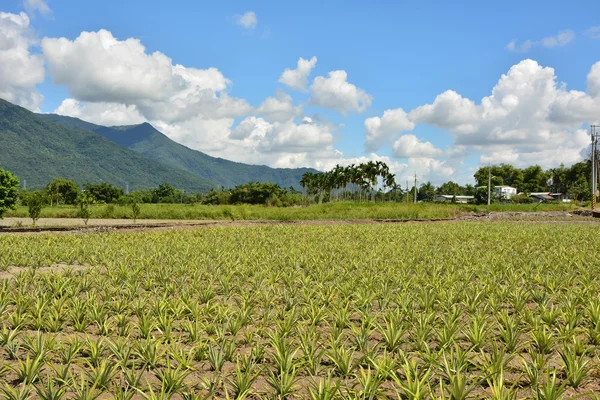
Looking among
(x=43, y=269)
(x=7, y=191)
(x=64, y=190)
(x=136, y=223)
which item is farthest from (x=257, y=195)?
(x=43, y=269)

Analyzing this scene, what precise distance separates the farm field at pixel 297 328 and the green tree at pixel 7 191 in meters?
20.5

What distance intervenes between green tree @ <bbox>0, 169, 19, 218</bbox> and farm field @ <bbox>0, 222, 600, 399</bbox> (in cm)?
2046

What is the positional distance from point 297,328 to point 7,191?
30.9 m

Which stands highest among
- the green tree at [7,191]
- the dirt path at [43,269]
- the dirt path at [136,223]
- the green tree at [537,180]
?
the green tree at [537,180]

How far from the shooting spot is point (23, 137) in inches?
7628

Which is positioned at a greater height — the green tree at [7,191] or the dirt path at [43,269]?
the green tree at [7,191]

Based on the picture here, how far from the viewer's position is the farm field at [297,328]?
463cm

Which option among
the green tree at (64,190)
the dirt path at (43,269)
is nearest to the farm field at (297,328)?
the dirt path at (43,269)

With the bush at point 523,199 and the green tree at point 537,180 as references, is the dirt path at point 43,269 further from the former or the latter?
the green tree at point 537,180

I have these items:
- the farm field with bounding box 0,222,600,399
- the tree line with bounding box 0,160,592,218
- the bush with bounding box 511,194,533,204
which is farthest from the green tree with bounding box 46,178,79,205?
the bush with bounding box 511,194,533,204

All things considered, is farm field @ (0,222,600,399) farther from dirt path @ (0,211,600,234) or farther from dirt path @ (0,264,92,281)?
dirt path @ (0,211,600,234)

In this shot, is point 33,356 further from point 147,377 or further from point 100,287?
point 100,287

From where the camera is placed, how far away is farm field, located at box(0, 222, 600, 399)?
4.63m

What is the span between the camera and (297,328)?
645cm
